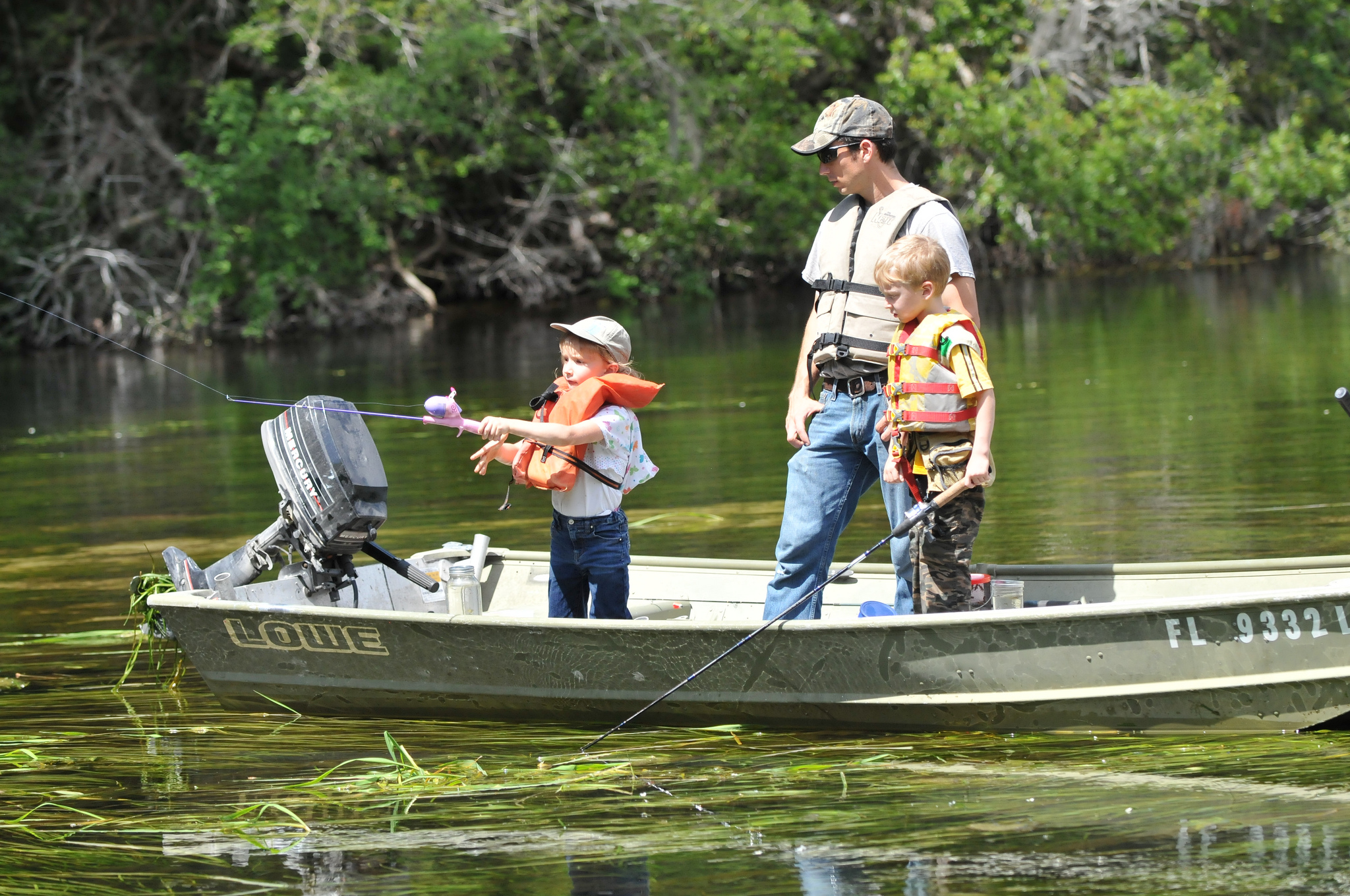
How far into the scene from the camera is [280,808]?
4520mm

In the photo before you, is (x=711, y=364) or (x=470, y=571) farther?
(x=711, y=364)

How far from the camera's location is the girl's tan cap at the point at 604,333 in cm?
518

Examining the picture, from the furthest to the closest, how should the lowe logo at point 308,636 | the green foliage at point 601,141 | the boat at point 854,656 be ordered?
the green foliage at point 601,141, the lowe logo at point 308,636, the boat at point 854,656

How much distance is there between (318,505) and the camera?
5625mm

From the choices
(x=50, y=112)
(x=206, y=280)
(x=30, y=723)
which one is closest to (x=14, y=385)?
(x=206, y=280)

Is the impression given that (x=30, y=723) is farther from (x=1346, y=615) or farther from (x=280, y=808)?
(x=1346, y=615)

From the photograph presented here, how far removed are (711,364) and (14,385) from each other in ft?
27.3

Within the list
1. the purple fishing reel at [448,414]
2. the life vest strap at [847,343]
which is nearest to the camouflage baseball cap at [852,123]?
the life vest strap at [847,343]

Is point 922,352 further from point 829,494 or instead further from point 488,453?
point 488,453

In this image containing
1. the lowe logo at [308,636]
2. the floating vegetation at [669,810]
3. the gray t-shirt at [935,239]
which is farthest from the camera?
the lowe logo at [308,636]

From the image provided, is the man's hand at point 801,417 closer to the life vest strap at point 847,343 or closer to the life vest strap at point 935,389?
the life vest strap at point 847,343

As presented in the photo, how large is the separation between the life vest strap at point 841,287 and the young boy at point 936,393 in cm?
14

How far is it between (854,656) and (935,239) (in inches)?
48.3

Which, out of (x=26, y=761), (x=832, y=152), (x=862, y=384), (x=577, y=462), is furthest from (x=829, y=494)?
(x=26, y=761)
